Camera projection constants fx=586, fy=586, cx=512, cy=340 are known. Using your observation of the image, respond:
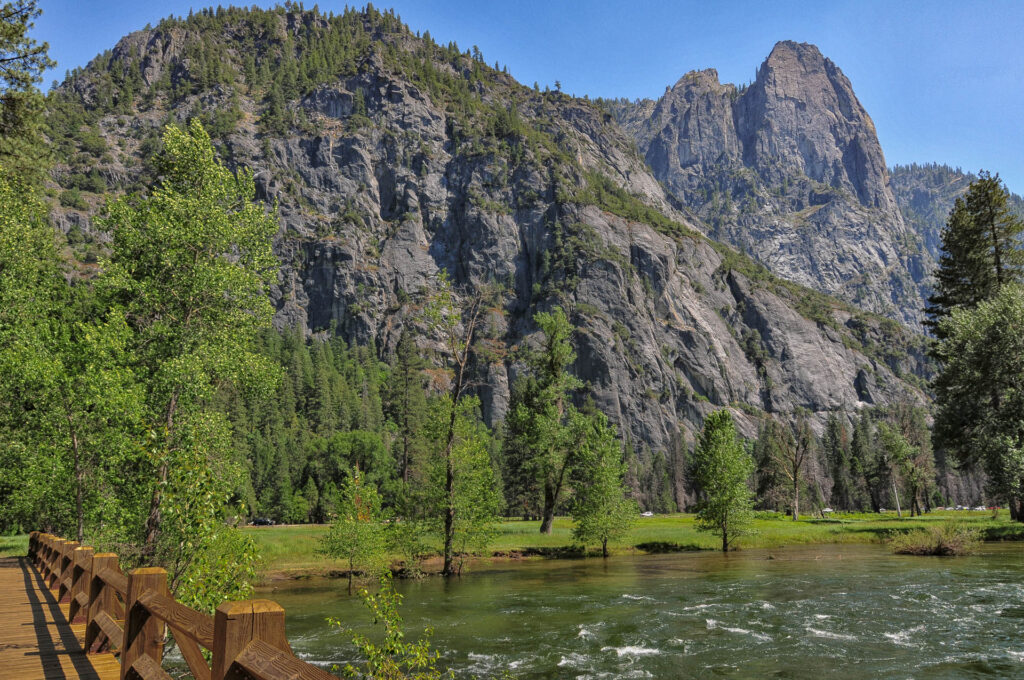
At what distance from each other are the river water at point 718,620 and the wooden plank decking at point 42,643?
25.1 feet

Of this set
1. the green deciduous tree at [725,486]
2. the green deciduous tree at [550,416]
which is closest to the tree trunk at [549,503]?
the green deciduous tree at [550,416]

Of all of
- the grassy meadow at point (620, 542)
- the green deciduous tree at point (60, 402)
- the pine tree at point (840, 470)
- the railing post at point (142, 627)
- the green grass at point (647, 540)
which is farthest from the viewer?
the pine tree at point (840, 470)

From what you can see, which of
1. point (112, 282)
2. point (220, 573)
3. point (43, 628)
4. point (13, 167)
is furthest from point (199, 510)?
point (13, 167)

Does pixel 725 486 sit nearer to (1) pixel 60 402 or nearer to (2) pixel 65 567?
(1) pixel 60 402

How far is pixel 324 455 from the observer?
4331 inches

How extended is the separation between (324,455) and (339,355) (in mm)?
71910

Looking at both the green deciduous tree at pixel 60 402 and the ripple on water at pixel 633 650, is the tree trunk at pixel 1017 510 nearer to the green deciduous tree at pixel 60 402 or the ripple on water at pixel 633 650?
the ripple on water at pixel 633 650

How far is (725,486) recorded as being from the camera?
47.0 m

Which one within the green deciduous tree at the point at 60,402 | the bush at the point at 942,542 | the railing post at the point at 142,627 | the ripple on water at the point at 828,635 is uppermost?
the green deciduous tree at the point at 60,402

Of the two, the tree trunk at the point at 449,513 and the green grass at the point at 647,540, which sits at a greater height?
the tree trunk at the point at 449,513

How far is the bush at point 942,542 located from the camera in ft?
124

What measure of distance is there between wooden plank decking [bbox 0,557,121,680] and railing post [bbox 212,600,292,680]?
548 centimetres

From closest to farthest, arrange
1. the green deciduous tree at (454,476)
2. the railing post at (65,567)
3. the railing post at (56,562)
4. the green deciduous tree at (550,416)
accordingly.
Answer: the railing post at (65,567) < the railing post at (56,562) < the green deciduous tree at (454,476) < the green deciduous tree at (550,416)

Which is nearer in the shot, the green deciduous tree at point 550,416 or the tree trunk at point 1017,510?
the tree trunk at point 1017,510
